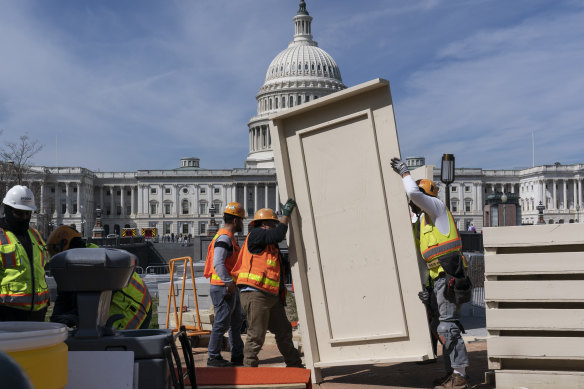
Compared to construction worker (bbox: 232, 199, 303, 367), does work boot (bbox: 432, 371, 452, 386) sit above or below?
below

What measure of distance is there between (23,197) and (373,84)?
110 inches

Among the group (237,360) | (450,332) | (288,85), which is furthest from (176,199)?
(450,332)

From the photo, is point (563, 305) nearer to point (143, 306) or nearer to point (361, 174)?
point (361, 174)

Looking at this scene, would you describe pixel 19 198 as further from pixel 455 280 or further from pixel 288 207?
pixel 455 280

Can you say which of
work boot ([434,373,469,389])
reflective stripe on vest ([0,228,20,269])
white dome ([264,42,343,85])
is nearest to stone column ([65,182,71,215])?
white dome ([264,42,343,85])

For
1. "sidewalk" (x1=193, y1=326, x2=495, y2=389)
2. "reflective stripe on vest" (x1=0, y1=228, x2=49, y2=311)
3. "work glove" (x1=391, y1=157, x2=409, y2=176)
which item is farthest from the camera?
"sidewalk" (x1=193, y1=326, x2=495, y2=389)

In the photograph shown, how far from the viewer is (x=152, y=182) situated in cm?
10719

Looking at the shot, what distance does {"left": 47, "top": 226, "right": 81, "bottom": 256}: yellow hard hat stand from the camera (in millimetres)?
4516

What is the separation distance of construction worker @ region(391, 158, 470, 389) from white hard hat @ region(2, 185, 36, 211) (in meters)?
2.94

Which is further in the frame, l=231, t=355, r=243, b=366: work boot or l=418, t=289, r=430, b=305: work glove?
l=231, t=355, r=243, b=366: work boot

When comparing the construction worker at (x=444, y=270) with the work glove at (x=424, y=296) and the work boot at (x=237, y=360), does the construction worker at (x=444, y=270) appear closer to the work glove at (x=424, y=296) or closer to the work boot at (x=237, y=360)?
the work glove at (x=424, y=296)

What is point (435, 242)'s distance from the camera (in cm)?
566

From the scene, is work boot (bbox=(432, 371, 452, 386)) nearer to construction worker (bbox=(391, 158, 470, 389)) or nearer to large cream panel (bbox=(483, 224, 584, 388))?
construction worker (bbox=(391, 158, 470, 389))

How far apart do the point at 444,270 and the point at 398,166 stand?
1083mm
